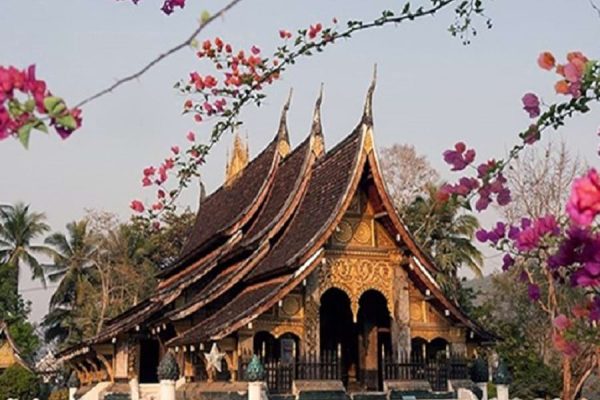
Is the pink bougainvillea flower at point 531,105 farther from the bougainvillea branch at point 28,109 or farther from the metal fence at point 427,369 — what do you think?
the metal fence at point 427,369

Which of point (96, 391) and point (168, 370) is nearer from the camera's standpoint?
point (168, 370)

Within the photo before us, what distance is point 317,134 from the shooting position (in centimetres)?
1681

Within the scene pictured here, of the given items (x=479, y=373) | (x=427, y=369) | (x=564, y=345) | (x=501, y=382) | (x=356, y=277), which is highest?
(x=356, y=277)

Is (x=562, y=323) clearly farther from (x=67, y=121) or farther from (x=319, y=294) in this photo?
(x=319, y=294)

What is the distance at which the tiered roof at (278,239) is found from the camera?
13.3m

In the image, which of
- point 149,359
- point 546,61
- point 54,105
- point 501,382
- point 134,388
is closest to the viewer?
point 54,105

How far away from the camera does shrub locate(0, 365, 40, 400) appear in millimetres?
27594

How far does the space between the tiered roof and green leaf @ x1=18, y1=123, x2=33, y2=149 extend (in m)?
10.8

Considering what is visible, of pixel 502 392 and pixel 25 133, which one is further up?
pixel 25 133

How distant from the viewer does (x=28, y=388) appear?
1111 inches

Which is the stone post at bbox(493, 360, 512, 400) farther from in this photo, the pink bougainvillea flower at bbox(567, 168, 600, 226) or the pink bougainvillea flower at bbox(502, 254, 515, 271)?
the pink bougainvillea flower at bbox(567, 168, 600, 226)

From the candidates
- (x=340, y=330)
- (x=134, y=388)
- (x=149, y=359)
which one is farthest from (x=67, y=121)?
(x=149, y=359)

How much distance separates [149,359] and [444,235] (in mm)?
15036

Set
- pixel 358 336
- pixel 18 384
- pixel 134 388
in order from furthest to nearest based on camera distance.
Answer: pixel 18 384
pixel 134 388
pixel 358 336
